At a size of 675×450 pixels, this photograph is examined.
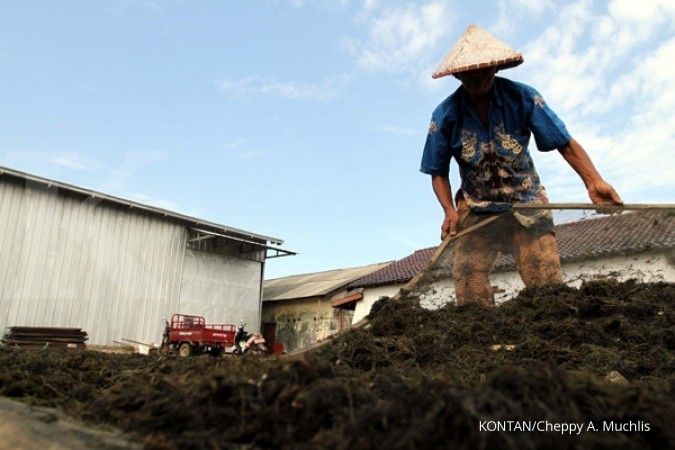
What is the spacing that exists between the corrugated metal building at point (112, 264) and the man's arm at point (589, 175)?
14526mm

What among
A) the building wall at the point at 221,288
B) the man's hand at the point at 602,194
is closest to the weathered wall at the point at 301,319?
the building wall at the point at 221,288

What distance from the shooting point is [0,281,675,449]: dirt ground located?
104 cm

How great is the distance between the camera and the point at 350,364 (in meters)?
2.46

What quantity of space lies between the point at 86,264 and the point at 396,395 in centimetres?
1633

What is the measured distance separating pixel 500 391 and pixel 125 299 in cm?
1703

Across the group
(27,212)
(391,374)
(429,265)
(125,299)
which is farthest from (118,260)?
(391,374)

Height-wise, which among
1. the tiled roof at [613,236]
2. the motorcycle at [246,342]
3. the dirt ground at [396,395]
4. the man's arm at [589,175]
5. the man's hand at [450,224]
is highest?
the man's arm at [589,175]

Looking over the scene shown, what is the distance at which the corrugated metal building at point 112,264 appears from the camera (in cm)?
1469

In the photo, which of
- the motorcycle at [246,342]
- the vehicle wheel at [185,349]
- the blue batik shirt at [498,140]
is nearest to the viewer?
the blue batik shirt at [498,140]

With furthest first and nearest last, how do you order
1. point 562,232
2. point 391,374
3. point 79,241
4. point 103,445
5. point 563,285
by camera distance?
1. point 79,241
2. point 562,232
3. point 563,285
4. point 391,374
5. point 103,445

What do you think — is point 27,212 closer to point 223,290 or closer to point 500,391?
point 223,290

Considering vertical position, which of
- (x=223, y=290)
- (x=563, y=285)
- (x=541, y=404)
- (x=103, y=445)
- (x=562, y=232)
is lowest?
(x=103, y=445)

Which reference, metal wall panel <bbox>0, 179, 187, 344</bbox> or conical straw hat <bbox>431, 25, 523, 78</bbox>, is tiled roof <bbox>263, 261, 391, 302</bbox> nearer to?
metal wall panel <bbox>0, 179, 187, 344</bbox>

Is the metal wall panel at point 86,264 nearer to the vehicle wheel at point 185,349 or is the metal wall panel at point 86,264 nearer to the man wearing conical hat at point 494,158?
the vehicle wheel at point 185,349
